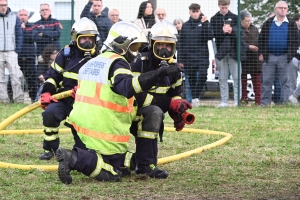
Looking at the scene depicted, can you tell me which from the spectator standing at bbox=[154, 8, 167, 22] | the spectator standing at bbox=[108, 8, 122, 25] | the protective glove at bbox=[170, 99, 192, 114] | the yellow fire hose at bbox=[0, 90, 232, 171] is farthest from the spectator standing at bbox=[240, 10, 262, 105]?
the protective glove at bbox=[170, 99, 192, 114]

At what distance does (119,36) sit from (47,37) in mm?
8509

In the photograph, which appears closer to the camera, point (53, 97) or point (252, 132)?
point (53, 97)

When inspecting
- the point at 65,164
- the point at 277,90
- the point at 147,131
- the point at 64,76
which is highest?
the point at 64,76

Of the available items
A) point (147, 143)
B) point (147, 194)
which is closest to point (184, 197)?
point (147, 194)

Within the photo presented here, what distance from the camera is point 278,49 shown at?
572 inches

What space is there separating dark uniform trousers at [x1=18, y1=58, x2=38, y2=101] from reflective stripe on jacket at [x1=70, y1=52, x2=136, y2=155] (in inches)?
337

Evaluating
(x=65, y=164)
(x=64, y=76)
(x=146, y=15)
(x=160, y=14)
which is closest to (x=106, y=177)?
(x=65, y=164)

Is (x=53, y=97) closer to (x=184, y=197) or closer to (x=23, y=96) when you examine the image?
(x=184, y=197)

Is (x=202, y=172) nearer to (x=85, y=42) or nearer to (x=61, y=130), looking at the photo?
(x=85, y=42)

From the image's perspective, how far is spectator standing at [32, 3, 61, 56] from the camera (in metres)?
14.8

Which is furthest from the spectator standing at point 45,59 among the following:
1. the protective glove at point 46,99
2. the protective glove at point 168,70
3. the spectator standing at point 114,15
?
the protective glove at point 168,70

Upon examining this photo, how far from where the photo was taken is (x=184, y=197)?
5.79 metres

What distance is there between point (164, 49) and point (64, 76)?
1796 mm

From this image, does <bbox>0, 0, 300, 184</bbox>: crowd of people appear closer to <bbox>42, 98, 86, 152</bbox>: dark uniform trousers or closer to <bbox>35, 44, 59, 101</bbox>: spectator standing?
<bbox>42, 98, 86, 152</bbox>: dark uniform trousers
